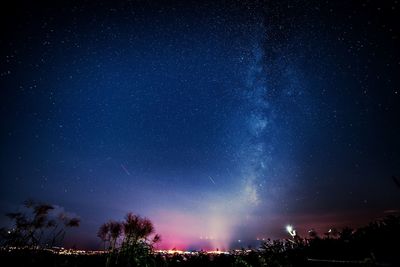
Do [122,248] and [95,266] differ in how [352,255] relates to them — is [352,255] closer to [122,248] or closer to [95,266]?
[122,248]

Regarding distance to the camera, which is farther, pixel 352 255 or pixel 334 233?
pixel 334 233

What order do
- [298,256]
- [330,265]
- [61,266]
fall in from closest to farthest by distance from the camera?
[330,265], [298,256], [61,266]

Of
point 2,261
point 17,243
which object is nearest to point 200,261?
point 2,261

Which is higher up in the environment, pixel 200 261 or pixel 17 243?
pixel 17 243

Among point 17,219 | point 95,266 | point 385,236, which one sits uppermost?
point 17,219

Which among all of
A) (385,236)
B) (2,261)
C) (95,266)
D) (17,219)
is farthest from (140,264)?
(17,219)

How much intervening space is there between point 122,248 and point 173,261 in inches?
216

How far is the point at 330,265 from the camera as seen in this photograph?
6594mm

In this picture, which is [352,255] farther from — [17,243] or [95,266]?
[17,243]

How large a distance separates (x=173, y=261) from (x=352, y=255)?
10003mm

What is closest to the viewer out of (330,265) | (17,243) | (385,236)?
(330,265)

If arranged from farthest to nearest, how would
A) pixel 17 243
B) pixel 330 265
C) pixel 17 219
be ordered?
pixel 17 219, pixel 17 243, pixel 330 265

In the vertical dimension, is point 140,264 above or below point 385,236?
below

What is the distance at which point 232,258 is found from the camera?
14.4 m
